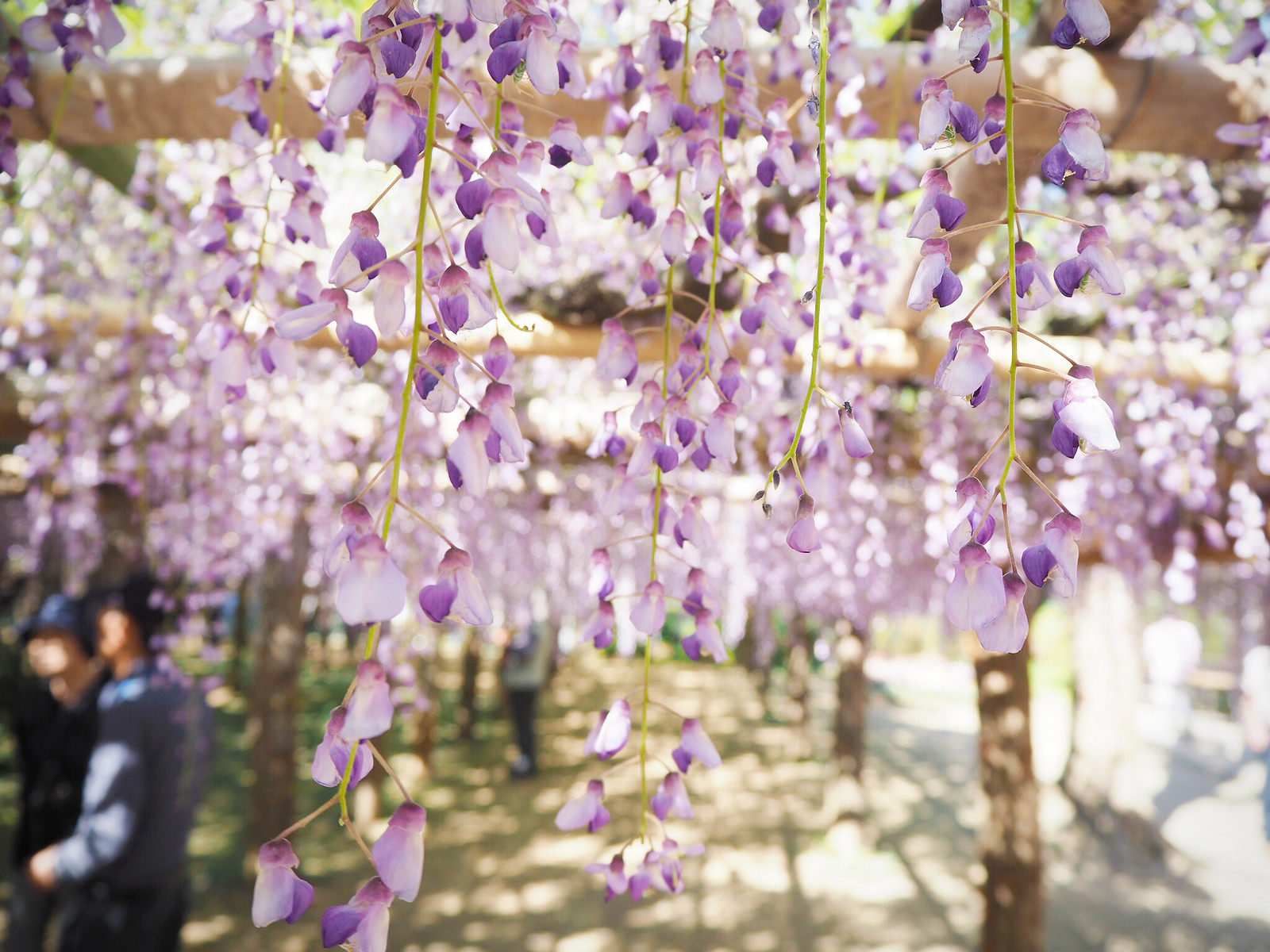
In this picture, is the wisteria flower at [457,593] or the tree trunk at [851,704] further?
the tree trunk at [851,704]

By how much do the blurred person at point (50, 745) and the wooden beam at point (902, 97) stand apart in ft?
5.82

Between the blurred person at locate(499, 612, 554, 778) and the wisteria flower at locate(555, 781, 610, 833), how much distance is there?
6747mm

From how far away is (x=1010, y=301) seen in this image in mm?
652

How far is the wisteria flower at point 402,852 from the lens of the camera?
60cm

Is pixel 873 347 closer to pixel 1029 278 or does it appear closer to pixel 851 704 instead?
pixel 1029 278

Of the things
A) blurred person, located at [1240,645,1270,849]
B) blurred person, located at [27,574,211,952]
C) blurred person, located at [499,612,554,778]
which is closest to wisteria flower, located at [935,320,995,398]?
blurred person, located at [27,574,211,952]

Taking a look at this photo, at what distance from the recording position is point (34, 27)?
125 cm

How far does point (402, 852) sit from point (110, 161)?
102 inches

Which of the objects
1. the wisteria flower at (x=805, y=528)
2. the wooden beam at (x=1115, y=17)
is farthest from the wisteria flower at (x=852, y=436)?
the wooden beam at (x=1115, y=17)

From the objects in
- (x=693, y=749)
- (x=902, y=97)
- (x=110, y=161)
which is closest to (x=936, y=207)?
(x=693, y=749)

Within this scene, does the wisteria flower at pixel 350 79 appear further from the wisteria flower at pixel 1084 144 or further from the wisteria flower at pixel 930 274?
the wisteria flower at pixel 1084 144

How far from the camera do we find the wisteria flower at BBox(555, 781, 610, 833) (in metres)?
0.93

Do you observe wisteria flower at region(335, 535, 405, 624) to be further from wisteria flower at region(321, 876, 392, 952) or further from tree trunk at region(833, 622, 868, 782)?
tree trunk at region(833, 622, 868, 782)

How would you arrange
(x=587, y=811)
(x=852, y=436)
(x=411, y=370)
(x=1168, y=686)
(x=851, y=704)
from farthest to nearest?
(x=1168, y=686) < (x=851, y=704) < (x=587, y=811) < (x=852, y=436) < (x=411, y=370)
